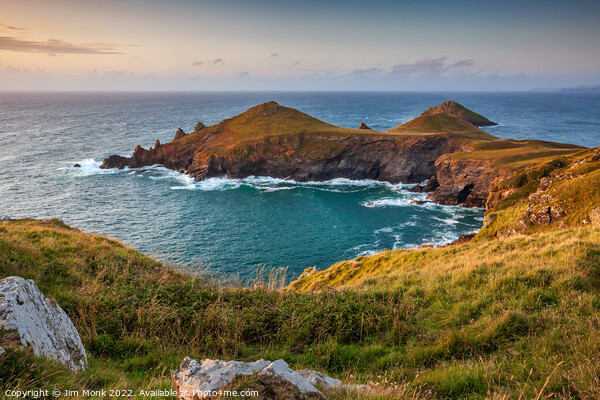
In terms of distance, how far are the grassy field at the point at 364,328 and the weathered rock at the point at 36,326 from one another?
344 millimetres

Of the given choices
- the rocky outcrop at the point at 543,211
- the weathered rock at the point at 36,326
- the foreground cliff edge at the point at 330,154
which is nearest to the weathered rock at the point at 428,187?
the foreground cliff edge at the point at 330,154

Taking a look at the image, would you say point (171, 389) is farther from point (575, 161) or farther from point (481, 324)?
point (575, 161)

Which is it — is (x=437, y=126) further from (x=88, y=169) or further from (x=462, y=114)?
(x=88, y=169)

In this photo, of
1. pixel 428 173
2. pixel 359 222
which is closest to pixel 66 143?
pixel 359 222

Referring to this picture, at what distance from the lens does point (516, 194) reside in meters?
42.8

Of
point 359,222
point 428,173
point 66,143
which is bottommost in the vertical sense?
point 359,222

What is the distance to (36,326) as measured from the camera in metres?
5.16

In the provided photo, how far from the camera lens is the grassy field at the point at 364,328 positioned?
16.6ft

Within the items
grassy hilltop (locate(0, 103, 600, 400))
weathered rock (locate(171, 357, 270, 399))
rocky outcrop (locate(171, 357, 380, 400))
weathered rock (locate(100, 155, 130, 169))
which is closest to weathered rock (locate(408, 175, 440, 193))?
grassy hilltop (locate(0, 103, 600, 400))

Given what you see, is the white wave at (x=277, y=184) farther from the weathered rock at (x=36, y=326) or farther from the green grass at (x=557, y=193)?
the weathered rock at (x=36, y=326)

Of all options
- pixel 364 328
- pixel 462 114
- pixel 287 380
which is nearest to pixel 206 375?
pixel 287 380

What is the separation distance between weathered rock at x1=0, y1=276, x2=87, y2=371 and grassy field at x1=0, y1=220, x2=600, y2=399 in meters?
0.34

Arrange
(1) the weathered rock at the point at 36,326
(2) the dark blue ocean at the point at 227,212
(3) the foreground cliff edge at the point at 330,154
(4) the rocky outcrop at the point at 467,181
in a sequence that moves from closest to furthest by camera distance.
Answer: (1) the weathered rock at the point at 36,326 → (2) the dark blue ocean at the point at 227,212 → (4) the rocky outcrop at the point at 467,181 → (3) the foreground cliff edge at the point at 330,154

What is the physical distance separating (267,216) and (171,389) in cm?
5708
